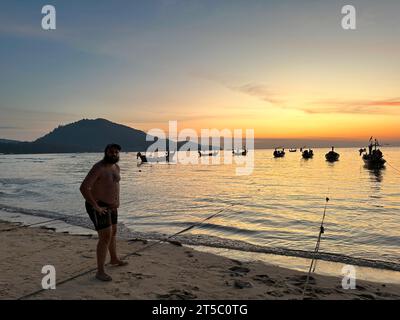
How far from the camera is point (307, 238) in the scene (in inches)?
520

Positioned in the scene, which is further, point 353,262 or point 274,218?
point 274,218

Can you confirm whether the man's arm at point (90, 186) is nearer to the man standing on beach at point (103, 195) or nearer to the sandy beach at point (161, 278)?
the man standing on beach at point (103, 195)

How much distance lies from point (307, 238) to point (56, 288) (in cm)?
983

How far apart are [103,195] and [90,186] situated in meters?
0.34

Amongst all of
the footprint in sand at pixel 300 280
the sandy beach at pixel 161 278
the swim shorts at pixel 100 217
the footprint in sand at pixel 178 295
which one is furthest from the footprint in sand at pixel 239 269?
the swim shorts at pixel 100 217

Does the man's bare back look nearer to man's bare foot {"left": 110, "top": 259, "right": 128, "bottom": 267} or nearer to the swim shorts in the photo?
the swim shorts

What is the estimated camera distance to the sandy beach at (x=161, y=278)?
5.98 metres

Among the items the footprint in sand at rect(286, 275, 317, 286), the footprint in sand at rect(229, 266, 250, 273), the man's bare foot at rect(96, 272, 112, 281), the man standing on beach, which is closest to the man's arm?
the man standing on beach

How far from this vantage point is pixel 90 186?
6062mm

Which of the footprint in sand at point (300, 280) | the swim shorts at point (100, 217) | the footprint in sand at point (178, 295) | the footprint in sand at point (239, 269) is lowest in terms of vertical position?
the footprint in sand at point (300, 280)

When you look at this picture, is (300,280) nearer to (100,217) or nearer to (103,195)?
(100,217)

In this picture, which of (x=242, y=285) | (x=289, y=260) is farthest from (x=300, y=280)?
(x=289, y=260)
